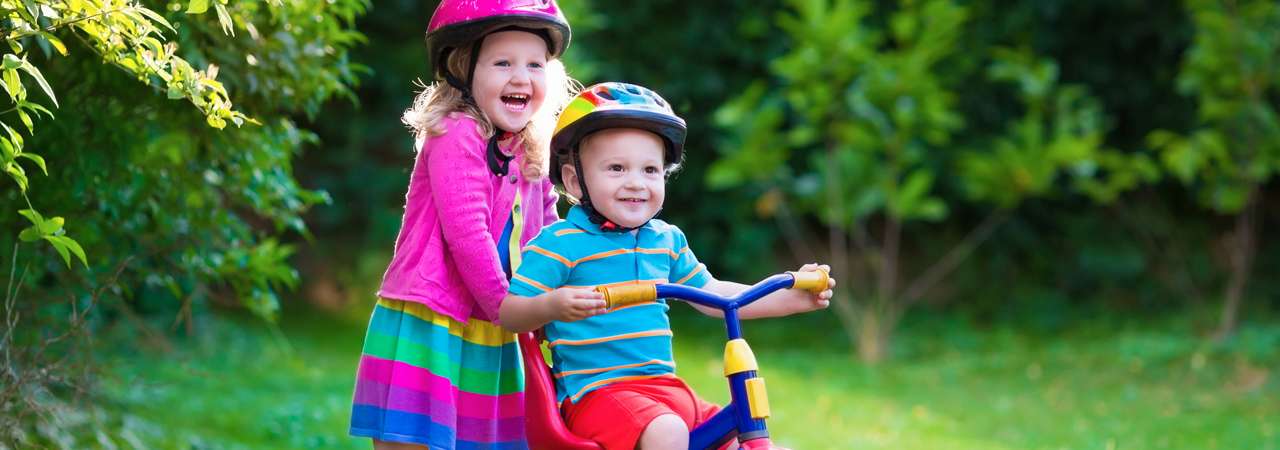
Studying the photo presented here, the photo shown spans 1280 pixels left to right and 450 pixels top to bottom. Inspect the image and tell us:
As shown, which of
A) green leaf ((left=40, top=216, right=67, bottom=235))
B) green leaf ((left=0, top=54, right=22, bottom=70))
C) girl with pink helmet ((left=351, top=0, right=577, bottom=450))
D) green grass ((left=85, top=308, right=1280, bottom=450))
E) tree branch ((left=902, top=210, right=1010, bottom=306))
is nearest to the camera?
green leaf ((left=0, top=54, right=22, bottom=70))

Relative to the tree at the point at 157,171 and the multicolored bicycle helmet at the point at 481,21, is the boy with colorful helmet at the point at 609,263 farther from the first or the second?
the tree at the point at 157,171

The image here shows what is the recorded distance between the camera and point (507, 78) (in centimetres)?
350

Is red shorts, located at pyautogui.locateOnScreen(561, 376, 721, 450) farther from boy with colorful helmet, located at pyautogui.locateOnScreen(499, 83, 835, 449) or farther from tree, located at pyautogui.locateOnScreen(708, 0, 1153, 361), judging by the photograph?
tree, located at pyautogui.locateOnScreen(708, 0, 1153, 361)

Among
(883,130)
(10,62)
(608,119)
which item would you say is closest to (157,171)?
(10,62)

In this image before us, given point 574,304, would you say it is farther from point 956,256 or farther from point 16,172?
point 956,256

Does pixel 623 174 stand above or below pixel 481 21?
below

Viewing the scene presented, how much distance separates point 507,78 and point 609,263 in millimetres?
604

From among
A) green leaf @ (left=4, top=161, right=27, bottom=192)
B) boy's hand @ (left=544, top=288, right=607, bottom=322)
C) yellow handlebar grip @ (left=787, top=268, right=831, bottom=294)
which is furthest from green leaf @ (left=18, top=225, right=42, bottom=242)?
yellow handlebar grip @ (left=787, top=268, right=831, bottom=294)

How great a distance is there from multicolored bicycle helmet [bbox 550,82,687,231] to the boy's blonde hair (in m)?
0.34

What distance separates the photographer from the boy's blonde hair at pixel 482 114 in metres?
3.50

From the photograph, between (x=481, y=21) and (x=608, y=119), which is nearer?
(x=608, y=119)

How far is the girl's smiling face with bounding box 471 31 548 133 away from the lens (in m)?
3.50

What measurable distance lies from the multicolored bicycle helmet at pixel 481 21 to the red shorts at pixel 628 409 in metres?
0.92

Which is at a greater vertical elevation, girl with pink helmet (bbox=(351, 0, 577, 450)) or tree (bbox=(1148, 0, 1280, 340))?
tree (bbox=(1148, 0, 1280, 340))
